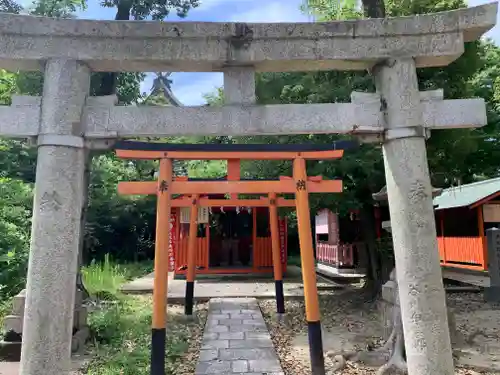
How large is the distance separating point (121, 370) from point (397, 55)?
203 inches

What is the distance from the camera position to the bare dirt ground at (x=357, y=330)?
6.06 meters

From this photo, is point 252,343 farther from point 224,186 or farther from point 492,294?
point 492,294

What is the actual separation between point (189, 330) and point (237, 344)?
5.44 ft

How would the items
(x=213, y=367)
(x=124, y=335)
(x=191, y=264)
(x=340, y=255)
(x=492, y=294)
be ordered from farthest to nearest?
(x=340, y=255) → (x=492, y=294) → (x=191, y=264) → (x=124, y=335) → (x=213, y=367)

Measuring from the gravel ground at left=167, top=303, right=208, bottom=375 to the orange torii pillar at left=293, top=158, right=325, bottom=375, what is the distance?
176cm

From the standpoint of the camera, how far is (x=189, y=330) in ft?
27.2

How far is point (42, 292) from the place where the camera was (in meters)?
3.79

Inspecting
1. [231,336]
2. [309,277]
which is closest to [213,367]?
[231,336]

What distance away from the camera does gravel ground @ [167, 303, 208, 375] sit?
5.96 m

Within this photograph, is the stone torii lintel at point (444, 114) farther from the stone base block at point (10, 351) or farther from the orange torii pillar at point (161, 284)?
the stone base block at point (10, 351)

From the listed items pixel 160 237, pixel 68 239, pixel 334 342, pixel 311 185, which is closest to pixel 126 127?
pixel 68 239

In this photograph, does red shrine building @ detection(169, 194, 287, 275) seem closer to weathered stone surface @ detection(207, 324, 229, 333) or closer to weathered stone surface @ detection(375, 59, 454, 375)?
weathered stone surface @ detection(207, 324, 229, 333)

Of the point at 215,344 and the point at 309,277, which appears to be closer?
the point at 309,277

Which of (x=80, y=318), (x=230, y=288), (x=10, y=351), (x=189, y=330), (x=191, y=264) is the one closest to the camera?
(x=10, y=351)
